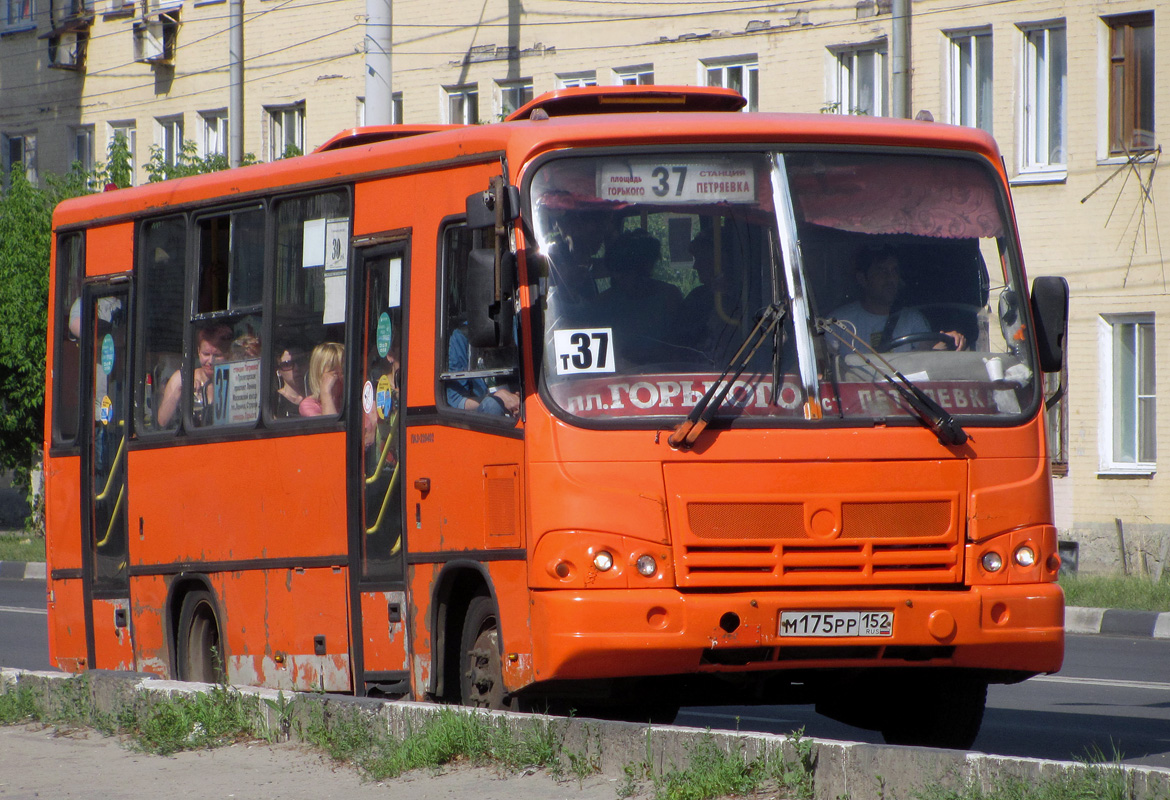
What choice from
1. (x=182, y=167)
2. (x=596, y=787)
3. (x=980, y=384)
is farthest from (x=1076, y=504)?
(x=596, y=787)

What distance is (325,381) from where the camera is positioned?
943cm

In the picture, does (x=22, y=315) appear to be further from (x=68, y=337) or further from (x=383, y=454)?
(x=383, y=454)

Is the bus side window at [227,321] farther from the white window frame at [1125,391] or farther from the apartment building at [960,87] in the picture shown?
the white window frame at [1125,391]

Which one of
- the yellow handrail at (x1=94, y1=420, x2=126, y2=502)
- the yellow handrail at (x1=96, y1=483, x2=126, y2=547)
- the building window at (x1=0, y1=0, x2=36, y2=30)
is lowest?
the yellow handrail at (x1=96, y1=483, x2=126, y2=547)

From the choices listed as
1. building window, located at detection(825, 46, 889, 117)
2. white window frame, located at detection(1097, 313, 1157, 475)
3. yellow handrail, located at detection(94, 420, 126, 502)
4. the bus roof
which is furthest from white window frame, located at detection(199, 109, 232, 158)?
the bus roof

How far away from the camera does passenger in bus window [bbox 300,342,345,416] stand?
930 centimetres

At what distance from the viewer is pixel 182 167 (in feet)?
88.2

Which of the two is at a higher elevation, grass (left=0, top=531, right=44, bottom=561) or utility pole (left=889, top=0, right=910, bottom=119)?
utility pole (left=889, top=0, right=910, bottom=119)

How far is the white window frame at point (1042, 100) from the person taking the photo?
75.3 ft

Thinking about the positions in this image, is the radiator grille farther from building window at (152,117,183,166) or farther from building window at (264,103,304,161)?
building window at (152,117,183,166)

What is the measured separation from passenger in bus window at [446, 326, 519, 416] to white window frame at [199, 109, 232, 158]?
2631 centimetres

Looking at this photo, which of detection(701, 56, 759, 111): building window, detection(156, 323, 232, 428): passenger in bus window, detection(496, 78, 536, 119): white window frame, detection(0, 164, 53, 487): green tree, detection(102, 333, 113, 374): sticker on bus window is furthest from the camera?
detection(496, 78, 536, 119): white window frame

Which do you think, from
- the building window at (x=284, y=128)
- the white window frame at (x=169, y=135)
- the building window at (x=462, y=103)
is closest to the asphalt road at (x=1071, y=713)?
the building window at (x=462, y=103)

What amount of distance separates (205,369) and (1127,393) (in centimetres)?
1479
